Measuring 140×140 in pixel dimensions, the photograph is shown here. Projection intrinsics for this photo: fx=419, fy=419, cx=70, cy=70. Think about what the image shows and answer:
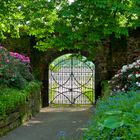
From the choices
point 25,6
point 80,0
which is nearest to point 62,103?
point 25,6

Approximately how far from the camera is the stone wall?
8133 millimetres

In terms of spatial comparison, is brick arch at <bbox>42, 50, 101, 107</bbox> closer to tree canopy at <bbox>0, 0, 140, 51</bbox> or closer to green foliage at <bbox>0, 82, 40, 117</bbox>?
tree canopy at <bbox>0, 0, 140, 51</bbox>

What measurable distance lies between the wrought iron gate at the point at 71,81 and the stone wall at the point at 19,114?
10.5 feet

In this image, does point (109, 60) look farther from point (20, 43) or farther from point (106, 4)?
point (106, 4)

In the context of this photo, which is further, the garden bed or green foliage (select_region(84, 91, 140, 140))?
the garden bed

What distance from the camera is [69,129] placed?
344 inches

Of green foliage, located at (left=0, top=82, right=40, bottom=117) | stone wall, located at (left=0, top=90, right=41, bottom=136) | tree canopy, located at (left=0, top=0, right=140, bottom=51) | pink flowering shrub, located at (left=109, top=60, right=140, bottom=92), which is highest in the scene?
tree canopy, located at (left=0, top=0, right=140, bottom=51)

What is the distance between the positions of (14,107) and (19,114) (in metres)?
0.63

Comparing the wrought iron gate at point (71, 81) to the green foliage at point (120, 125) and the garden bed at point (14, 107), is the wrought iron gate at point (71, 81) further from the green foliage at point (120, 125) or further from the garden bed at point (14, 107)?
the green foliage at point (120, 125)

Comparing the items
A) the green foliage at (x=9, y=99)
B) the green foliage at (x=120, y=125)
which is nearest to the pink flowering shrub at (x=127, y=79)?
the green foliage at (x=9, y=99)

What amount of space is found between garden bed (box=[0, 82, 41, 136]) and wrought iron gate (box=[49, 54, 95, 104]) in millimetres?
4311

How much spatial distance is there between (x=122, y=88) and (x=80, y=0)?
345 centimetres

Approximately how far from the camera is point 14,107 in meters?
8.83

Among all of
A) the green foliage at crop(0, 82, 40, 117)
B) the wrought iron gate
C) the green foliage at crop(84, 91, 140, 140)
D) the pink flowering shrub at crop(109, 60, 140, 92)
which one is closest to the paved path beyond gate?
the green foliage at crop(0, 82, 40, 117)
